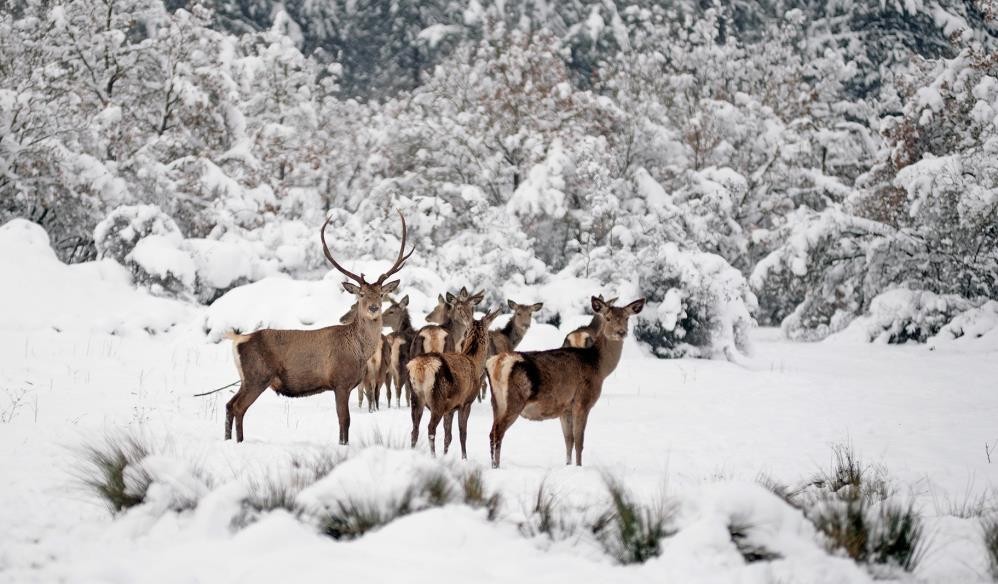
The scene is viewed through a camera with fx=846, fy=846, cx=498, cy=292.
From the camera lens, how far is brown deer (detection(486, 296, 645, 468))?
6.90 meters

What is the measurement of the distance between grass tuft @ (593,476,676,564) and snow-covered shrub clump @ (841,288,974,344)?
17.9 meters

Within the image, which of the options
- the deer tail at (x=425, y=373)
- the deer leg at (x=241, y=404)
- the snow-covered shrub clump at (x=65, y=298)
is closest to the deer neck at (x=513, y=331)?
the deer tail at (x=425, y=373)

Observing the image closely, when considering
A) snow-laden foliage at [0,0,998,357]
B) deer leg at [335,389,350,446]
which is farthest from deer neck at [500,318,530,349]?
snow-laden foliage at [0,0,998,357]

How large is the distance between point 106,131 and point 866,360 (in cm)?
2032

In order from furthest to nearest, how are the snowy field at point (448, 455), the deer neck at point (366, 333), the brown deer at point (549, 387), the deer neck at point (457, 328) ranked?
the deer neck at point (457, 328) → the deer neck at point (366, 333) → the brown deer at point (549, 387) → the snowy field at point (448, 455)

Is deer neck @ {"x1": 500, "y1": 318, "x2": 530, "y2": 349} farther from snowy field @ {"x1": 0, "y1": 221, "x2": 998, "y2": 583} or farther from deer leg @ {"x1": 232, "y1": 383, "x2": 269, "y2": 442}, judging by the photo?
deer leg @ {"x1": 232, "y1": 383, "x2": 269, "y2": 442}

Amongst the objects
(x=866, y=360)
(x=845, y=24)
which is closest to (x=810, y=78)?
(x=845, y=24)

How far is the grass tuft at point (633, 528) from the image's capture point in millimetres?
4125

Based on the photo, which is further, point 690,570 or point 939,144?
point 939,144

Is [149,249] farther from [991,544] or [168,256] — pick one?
[991,544]

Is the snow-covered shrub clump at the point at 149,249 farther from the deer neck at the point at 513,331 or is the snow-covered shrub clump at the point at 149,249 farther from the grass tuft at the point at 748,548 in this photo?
the grass tuft at the point at 748,548

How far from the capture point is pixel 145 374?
1234 centimetres

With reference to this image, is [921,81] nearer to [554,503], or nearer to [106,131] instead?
[106,131]

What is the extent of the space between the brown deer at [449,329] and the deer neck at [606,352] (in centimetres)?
157
